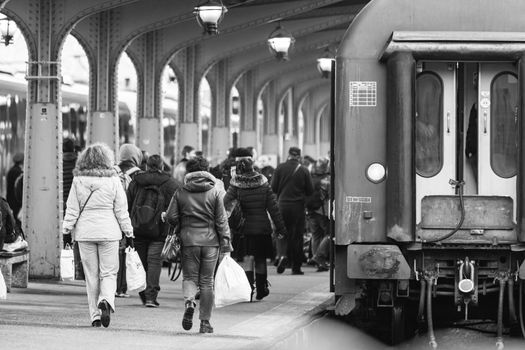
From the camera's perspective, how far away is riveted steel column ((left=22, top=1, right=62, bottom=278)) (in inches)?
798

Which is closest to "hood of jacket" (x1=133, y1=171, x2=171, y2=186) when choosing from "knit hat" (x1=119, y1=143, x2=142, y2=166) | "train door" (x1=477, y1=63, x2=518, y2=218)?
"knit hat" (x1=119, y1=143, x2=142, y2=166)

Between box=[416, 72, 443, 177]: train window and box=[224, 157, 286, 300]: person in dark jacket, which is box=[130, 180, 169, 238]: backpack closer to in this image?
box=[224, 157, 286, 300]: person in dark jacket

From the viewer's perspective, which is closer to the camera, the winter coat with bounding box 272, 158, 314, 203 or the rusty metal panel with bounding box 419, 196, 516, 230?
the rusty metal panel with bounding box 419, 196, 516, 230

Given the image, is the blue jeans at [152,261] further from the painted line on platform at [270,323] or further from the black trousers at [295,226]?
the black trousers at [295,226]

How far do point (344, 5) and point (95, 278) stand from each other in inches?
628

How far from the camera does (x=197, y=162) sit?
1491 cm

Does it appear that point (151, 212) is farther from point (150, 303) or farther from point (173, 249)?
point (173, 249)

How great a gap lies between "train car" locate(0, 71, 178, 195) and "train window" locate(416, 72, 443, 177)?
15295mm

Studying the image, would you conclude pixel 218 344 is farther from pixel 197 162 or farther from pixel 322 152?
pixel 322 152

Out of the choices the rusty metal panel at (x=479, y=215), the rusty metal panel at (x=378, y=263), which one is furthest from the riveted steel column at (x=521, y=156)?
the rusty metal panel at (x=378, y=263)

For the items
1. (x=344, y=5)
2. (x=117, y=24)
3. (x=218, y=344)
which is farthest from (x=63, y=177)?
(x=344, y=5)

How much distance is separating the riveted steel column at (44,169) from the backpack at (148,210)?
147 inches

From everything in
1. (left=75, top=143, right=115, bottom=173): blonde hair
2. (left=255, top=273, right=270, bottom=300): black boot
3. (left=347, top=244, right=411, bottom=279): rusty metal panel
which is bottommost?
(left=255, top=273, right=270, bottom=300): black boot

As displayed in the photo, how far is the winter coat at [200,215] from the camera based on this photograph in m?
14.3
